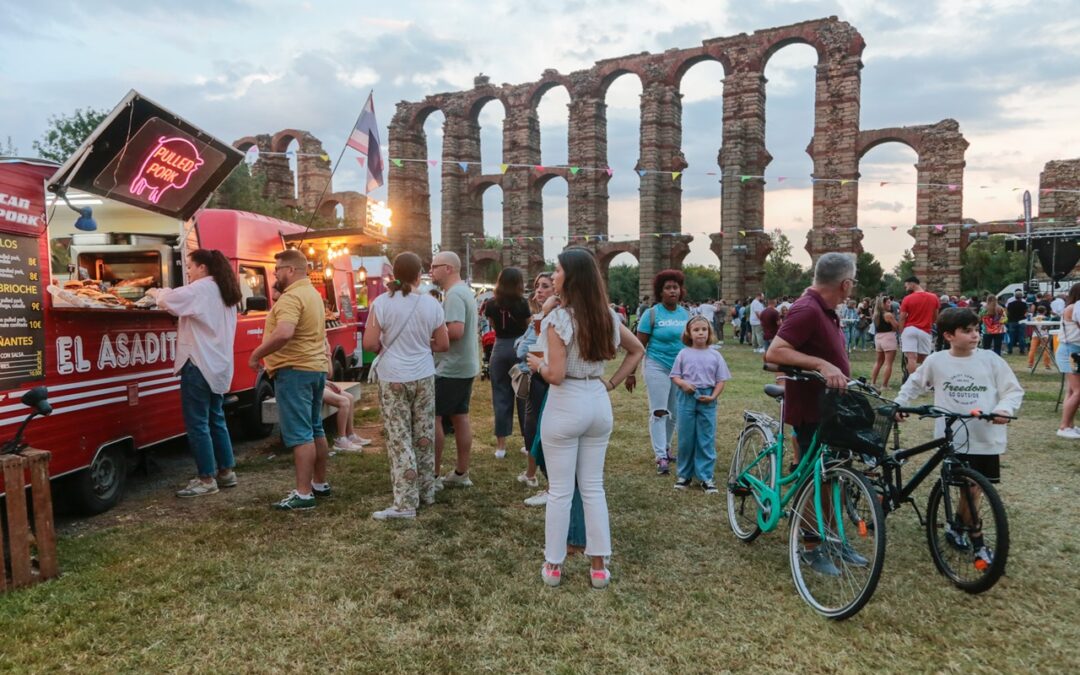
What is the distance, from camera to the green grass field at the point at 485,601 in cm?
305

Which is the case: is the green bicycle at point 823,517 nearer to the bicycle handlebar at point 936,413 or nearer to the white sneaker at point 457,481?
the bicycle handlebar at point 936,413

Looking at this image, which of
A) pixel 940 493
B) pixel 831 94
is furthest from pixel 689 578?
pixel 831 94

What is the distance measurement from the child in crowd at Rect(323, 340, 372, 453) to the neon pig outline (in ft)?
7.05

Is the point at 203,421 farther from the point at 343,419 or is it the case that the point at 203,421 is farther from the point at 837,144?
the point at 837,144

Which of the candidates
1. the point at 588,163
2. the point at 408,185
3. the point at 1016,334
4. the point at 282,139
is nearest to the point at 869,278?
the point at 588,163

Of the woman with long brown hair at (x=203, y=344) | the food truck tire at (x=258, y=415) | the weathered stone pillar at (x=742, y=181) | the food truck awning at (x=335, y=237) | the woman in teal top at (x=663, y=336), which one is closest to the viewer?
the woman with long brown hair at (x=203, y=344)

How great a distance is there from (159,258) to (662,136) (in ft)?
101

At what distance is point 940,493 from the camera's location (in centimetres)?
379

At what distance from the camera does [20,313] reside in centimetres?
422

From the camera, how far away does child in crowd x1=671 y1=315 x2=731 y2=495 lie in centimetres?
557

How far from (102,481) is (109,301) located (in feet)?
4.70

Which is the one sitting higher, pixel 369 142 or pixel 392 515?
pixel 369 142

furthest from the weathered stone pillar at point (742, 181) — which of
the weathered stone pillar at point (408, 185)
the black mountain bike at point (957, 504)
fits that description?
the black mountain bike at point (957, 504)

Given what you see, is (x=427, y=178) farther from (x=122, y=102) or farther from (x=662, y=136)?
(x=122, y=102)
